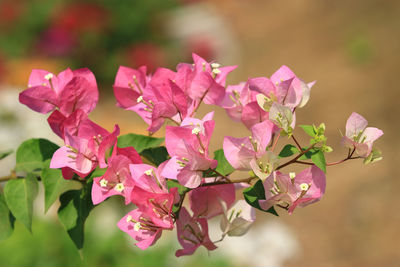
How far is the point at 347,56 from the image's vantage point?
168 inches

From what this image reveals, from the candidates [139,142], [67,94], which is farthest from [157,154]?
[67,94]

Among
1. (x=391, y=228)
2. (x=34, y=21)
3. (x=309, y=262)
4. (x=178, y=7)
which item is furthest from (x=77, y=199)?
(x=178, y=7)

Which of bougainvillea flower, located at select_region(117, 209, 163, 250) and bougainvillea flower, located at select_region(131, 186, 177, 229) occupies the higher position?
bougainvillea flower, located at select_region(131, 186, 177, 229)

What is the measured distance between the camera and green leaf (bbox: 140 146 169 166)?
2.01 ft

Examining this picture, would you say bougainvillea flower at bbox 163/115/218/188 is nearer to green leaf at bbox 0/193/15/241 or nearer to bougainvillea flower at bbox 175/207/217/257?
bougainvillea flower at bbox 175/207/217/257

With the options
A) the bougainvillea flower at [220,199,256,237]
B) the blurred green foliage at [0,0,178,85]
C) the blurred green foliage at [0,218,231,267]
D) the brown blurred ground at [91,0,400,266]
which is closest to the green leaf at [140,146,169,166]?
the bougainvillea flower at [220,199,256,237]

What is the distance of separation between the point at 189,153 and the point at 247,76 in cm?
397

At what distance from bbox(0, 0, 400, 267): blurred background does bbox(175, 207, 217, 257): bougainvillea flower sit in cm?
165

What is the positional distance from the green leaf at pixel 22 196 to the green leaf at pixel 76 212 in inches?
1.6

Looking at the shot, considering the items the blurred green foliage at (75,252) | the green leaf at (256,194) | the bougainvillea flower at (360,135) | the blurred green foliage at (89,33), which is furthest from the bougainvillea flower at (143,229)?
the blurred green foliage at (89,33)

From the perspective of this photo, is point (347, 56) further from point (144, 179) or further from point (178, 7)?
point (144, 179)

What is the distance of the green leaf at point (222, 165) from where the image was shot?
21.5 inches

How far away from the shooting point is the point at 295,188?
20.4 inches

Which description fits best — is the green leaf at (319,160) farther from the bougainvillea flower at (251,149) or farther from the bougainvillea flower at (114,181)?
the bougainvillea flower at (114,181)
